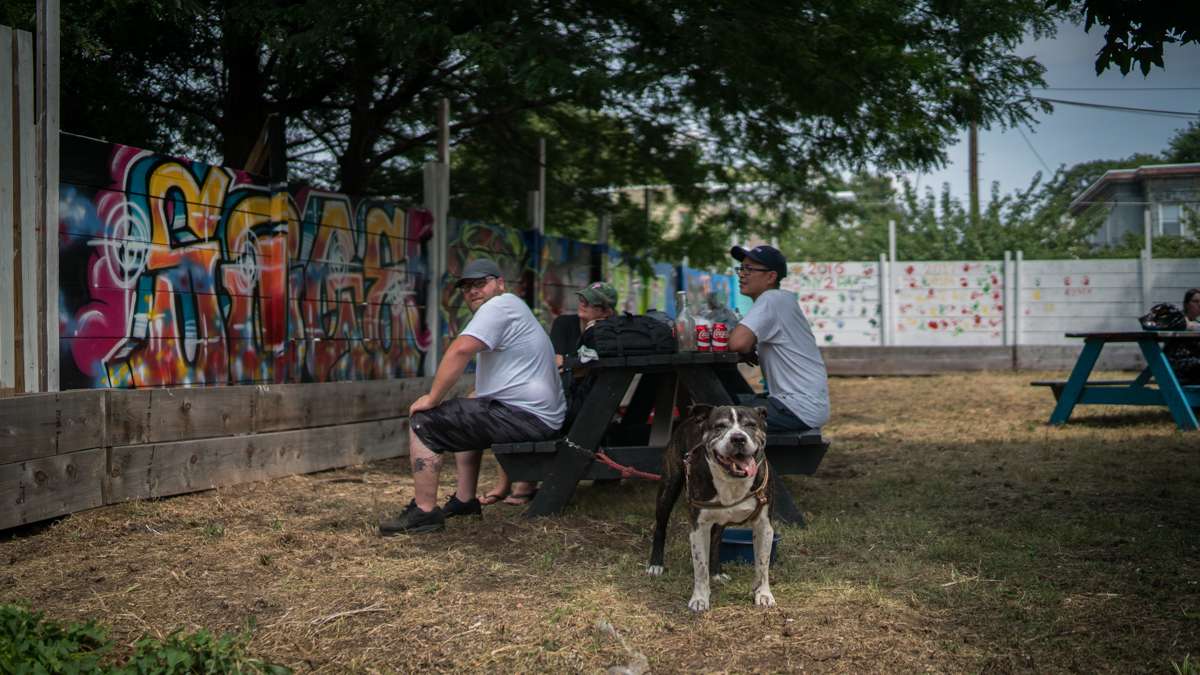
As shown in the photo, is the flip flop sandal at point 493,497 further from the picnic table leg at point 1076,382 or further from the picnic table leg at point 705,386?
the picnic table leg at point 1076,382

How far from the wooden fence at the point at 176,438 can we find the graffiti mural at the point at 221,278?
55cm

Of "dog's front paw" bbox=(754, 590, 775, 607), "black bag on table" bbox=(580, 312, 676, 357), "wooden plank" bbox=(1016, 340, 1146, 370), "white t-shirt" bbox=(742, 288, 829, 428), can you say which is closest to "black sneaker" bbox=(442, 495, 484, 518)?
"black bag on table" bbox=(580, 312, 676, 357)

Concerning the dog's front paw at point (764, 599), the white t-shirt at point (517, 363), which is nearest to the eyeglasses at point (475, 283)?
the white t-shirt at point (517, 363)

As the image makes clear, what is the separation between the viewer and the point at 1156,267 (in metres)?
20.1

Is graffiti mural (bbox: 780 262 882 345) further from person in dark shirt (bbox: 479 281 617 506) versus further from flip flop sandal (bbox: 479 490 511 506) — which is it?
flip flop sandal (bbox: 479 490 511 506)

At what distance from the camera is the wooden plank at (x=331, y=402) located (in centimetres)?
812

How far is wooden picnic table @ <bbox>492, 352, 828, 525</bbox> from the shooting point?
6.38 m

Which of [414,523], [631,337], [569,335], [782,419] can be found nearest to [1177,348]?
[569,335]

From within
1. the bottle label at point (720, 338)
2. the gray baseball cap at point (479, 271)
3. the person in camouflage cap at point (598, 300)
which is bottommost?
the bottle label at point (720, 338)

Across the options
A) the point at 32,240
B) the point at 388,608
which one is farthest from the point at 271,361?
the point at 388,608

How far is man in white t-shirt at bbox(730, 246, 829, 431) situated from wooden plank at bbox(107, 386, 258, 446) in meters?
3.62

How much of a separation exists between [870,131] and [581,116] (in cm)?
472

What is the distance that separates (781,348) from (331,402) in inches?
155

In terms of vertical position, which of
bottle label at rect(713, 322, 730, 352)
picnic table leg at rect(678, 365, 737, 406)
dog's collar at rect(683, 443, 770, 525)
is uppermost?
bottle label at rect(713, 322, 730, 352)
